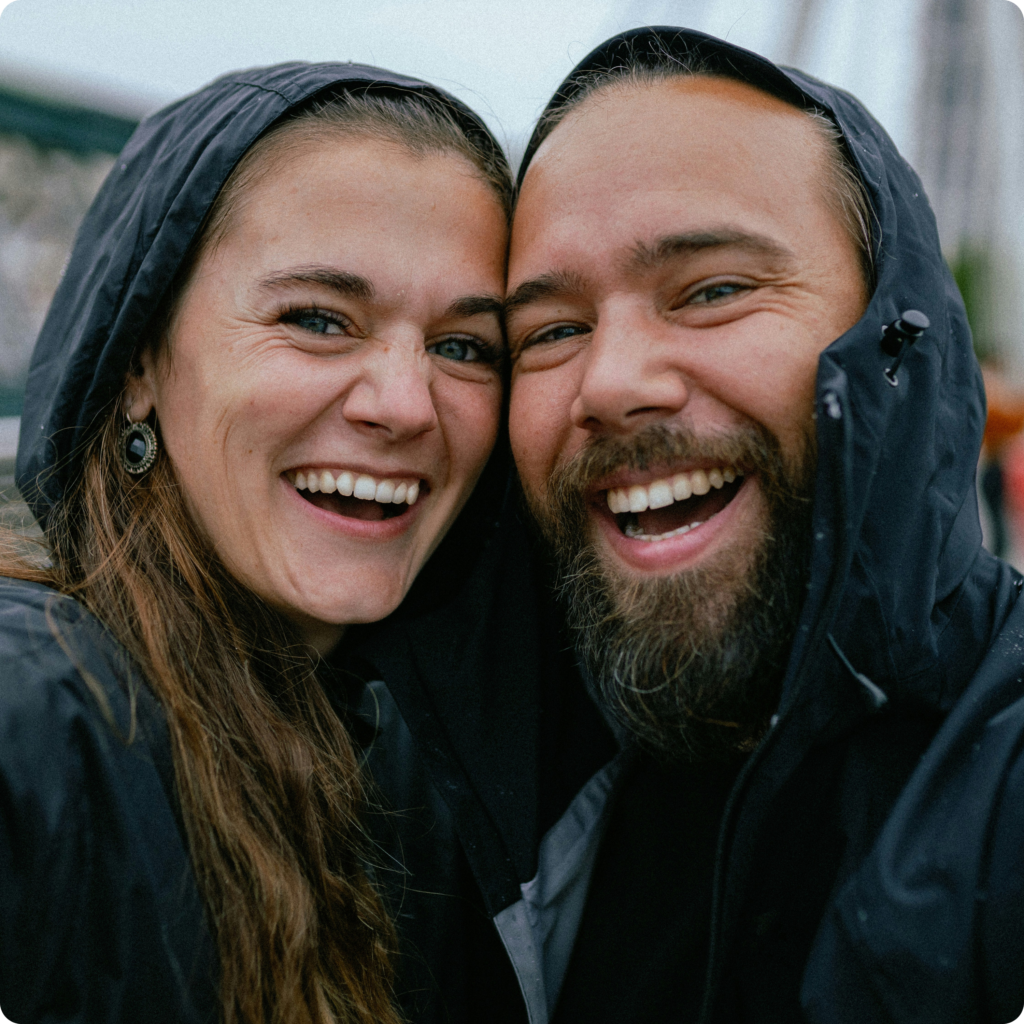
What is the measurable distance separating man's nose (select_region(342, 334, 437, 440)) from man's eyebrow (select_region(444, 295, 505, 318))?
10cm

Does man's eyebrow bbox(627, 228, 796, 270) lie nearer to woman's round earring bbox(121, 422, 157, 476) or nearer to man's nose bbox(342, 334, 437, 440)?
man's nose bbox(342, 334, 437, 440)

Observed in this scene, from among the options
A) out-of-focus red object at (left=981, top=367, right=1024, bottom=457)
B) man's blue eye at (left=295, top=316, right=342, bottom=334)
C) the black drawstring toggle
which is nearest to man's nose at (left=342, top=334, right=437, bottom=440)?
man's blue eye at (left=295, top=316, right=342, bottom=334)

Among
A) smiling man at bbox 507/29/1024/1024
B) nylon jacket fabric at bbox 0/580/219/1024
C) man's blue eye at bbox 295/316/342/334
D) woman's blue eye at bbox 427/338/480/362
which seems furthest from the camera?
woman's blue eye at bbox 427/338/480/362

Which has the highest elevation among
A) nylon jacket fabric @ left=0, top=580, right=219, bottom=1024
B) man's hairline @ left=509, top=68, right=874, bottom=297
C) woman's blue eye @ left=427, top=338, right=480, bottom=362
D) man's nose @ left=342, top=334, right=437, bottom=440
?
man's hairline @ left=509, top=68, right=874, bottom=297

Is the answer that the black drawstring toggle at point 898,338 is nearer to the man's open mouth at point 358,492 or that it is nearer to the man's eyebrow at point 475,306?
the man's eyebrow at point 475,306

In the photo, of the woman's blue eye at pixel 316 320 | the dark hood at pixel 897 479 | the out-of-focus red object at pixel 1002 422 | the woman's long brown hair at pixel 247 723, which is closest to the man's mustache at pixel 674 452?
the dark hood at pixel 897 479

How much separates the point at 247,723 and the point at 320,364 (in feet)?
2.37

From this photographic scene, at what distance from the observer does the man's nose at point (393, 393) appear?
5.27ft

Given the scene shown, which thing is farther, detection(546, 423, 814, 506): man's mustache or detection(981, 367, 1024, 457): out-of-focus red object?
detection(981, 367, 1024, 457): out-of-focus red object

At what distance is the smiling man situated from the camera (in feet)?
4.20

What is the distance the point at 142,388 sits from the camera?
1.70 metres

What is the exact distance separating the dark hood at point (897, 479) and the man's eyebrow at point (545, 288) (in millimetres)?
553

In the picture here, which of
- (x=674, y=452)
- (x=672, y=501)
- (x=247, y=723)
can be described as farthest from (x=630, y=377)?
(x=247, y=723)

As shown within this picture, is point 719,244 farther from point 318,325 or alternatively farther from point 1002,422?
point 1002,422
